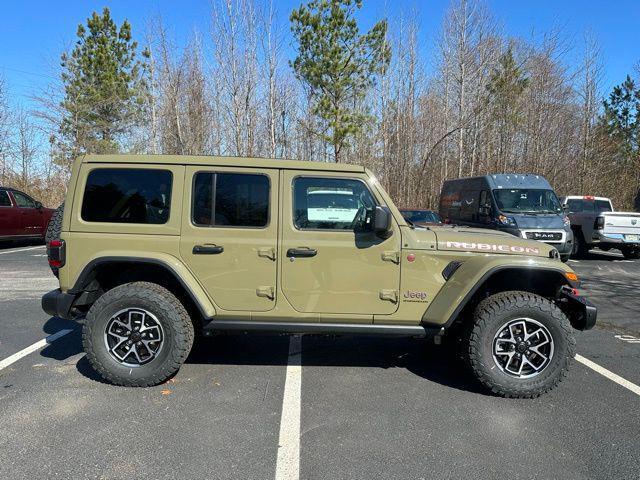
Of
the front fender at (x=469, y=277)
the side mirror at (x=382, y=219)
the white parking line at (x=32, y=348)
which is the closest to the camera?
the side mirror at (x=382, y=219)

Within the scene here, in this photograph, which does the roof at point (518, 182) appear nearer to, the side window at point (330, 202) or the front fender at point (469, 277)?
the front fender at point (469, 277)

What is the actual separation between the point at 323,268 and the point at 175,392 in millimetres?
1615

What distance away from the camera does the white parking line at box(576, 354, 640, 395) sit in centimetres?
383

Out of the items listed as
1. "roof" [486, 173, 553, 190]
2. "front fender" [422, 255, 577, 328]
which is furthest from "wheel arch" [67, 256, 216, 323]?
"roof" [486, 173, 553, 190]

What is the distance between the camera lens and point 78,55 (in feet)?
80.4

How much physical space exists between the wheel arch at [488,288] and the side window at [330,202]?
3.20ft

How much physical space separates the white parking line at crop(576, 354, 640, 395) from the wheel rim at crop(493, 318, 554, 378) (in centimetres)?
91

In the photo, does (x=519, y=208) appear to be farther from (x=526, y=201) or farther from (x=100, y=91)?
(x=100, y=91)

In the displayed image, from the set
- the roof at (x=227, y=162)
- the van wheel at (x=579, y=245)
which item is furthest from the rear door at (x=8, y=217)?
the van wheel at (x=579, y=245)

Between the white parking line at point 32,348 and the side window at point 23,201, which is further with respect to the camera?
the side window at point 23,201

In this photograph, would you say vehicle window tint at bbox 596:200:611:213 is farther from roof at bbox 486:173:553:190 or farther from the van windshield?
the van windshield

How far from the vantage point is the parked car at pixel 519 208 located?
1061cm

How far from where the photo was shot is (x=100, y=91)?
24.4 m

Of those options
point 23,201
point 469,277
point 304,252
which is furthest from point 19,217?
point 469,277
